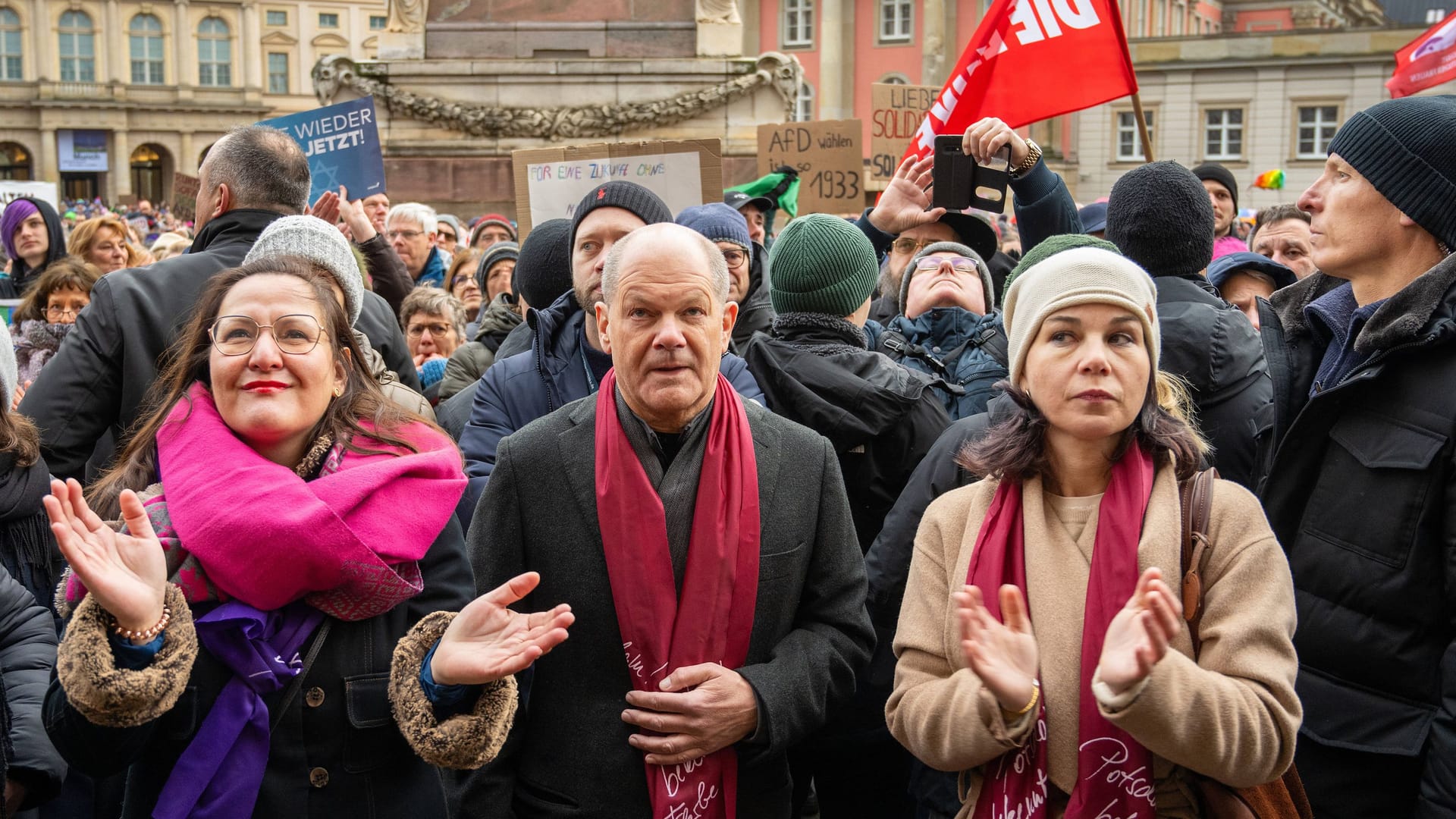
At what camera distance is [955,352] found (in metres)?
4.71

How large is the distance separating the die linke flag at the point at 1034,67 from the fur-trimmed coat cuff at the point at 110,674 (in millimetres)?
4251

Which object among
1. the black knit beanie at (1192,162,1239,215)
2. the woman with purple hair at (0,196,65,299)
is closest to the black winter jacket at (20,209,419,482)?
the woman with purple hair at (0,196,65,299)

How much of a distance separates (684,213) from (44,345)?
10.4ft

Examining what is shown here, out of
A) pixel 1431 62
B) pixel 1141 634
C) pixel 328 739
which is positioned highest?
pixel 1431 62

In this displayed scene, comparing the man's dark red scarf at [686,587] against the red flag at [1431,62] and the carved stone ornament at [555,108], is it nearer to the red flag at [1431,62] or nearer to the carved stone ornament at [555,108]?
the red flag at [1431,62]

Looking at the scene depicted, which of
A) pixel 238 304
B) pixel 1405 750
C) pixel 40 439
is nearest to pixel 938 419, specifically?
pixel 1405 750

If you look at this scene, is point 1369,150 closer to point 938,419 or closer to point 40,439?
point 938,419

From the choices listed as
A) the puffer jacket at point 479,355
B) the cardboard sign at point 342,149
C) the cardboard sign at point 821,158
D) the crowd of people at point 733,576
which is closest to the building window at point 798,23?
the cardboard sign at point 821,158

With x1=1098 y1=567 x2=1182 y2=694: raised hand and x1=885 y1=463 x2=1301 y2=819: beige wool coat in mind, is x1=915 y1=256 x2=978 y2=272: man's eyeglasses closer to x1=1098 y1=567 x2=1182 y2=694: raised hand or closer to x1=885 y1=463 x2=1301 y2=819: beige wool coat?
x1=885 y1=463 x2=1301 y2=819: beige wool coat

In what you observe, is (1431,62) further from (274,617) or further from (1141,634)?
(274,617)

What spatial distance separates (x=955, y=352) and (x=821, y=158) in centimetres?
461

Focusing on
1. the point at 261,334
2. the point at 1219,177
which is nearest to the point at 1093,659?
the point at 261,334

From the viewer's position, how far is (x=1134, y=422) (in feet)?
9.14

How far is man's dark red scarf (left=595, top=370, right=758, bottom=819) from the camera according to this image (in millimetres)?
2889
